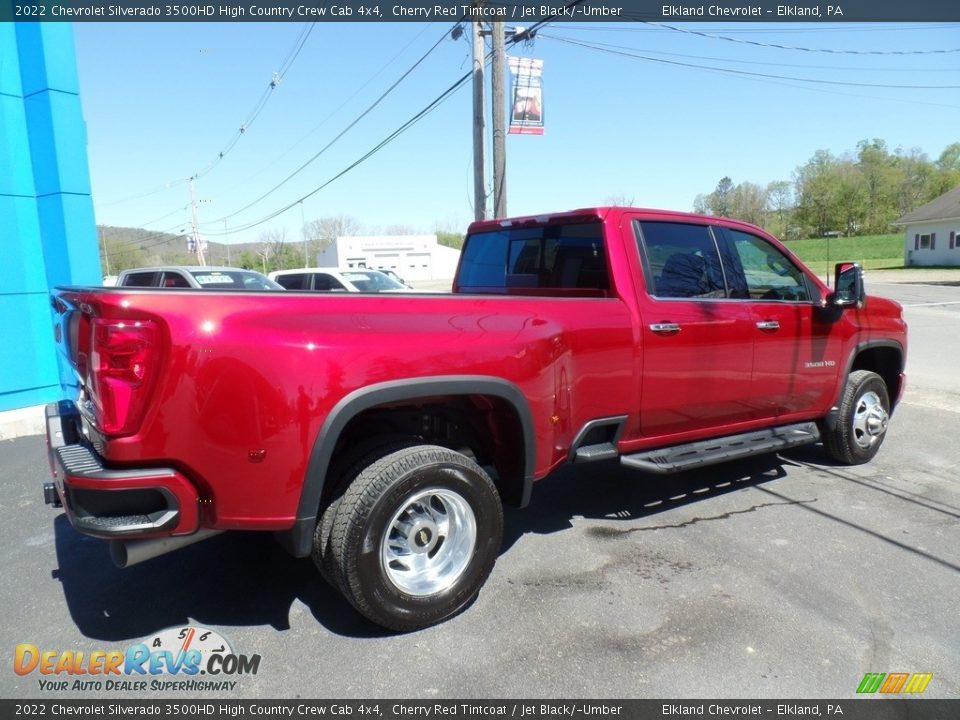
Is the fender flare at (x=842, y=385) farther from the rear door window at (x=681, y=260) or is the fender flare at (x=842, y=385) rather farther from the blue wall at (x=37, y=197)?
the blue wall at (x=37, y=197)

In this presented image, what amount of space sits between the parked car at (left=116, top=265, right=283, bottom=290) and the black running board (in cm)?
921

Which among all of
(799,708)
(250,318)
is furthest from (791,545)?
(250,318)

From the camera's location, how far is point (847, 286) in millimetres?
4727

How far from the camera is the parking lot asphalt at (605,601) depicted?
2725 millimetres

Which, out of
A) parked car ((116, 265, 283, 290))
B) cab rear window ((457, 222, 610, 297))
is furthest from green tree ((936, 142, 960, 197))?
cab rear window ((457, 222, 610, 297))

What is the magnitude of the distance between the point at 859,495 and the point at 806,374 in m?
0.92

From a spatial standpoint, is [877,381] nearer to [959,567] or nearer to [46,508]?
[959,567]

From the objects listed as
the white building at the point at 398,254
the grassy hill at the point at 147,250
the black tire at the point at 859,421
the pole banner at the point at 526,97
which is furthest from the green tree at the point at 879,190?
the grassy hill at the point at 147,250

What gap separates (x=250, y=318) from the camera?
8.28 ft

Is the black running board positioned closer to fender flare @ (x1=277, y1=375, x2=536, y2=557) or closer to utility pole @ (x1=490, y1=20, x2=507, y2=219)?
fender flare @ (x1=277, y1=375, x2=536, y2=557)

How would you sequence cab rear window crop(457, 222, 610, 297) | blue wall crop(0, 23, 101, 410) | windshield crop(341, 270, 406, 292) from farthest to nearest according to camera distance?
windshield crop(341, 270, 406, 292)
blue wall crop(0, 23, 101, 410)
cab rear window crop(457, 222, 610, 297)

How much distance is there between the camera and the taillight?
2.40 meters

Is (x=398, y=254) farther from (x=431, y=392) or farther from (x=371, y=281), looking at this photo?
(x=431, y=392)

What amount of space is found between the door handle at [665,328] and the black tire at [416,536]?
55.7 inches
